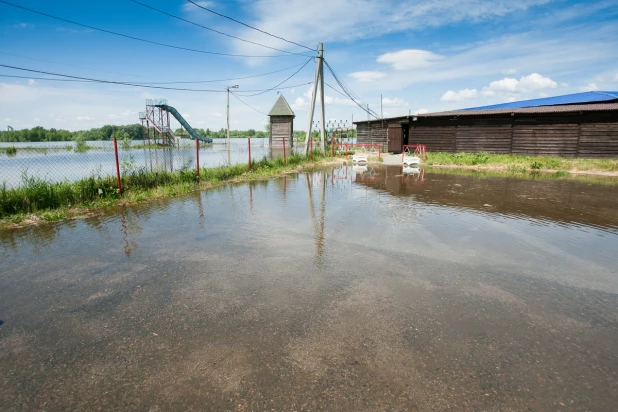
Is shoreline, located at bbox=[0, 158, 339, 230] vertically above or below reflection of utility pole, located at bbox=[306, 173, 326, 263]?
above

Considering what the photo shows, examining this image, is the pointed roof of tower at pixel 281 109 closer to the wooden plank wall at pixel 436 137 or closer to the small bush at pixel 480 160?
the wooden plank wall at pixel 436 137

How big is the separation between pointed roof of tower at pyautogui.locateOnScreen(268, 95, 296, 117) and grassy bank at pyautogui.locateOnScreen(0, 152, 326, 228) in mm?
34988

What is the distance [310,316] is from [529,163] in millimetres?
21196

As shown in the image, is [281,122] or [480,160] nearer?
[480,160]

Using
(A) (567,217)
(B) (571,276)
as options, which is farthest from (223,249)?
(A) (567,217)

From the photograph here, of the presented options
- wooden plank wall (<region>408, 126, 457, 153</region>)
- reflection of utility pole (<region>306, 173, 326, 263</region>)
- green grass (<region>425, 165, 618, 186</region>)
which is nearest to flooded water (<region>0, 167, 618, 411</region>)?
reflection of utility pole (<region>306, 173, 326, 263</region>)

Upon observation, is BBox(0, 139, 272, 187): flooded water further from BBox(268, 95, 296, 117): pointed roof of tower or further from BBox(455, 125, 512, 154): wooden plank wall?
BBox(455, 125, 512, 154): wooden plank wall

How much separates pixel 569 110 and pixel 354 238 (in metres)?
22.5

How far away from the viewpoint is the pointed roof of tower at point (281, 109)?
156ft

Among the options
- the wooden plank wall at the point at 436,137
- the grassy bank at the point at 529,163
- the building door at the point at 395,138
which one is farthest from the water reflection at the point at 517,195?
the building door at the point at 395,138

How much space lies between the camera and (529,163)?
64.8ft

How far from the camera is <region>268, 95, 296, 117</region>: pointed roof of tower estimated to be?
4750cm

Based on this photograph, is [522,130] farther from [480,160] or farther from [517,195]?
[517,195]

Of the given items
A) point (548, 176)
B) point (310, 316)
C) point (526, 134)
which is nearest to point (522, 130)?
point (526, 134)
